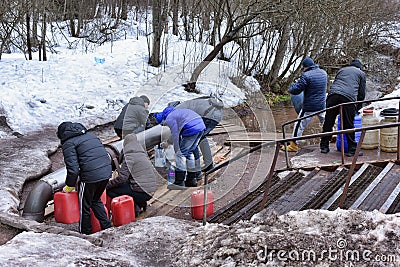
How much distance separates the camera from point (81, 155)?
548cm

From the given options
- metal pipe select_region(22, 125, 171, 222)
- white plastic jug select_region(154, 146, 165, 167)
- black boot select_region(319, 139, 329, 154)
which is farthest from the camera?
white plastic jug select_region(154, 146, 165, 167)

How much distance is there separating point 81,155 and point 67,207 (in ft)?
2.73

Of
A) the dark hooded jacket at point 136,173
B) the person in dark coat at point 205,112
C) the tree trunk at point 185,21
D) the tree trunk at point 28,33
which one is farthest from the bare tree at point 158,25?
the dark hooded jacket at point 136,173

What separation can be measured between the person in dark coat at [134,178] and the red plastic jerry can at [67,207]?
57cm

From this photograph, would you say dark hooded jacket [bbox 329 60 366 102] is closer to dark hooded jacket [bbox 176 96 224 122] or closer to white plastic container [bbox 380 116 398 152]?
white plastic container [bbox 380 116 398 152]

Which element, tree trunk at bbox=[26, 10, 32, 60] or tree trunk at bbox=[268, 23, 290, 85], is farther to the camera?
tree trunk at bbox=[268, 23, 290, 85]

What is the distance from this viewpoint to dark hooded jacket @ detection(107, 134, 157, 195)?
20.3 feet

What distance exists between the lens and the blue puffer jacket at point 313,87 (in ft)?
26.3

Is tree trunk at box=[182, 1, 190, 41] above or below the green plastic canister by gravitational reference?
above

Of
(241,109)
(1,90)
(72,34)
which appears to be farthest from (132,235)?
(72,34)

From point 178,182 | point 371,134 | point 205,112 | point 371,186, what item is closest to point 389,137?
point 371,134

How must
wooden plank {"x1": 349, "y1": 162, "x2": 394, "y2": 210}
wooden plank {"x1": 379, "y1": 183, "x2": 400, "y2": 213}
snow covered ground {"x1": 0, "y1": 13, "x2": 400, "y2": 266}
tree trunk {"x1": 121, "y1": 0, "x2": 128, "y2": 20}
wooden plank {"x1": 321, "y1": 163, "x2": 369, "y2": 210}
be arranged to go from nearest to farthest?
snow covered ground {"x1": 0, "y1": 13, "x2": 400, "y2": 266}, wooden plank {"x1": 379, "y1": 183, "x2": 400, "y2": 213}, wooden plank {"x1": 349, "y1": 162, "x2": 394, "y2": 210}, wooden plank {"x1": 321, "y1": 163, "x2": 369, "y2": 210}, tree trunk {"x1": 121, "y1": 0, "x2": 128, "y2": 20}

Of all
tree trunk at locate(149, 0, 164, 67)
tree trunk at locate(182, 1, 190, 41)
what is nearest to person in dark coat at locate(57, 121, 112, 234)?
tree trunk at locate(149, 0, 164, 67)

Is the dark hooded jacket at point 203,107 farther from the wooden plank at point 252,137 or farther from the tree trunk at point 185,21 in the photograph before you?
the tree trunk at point 185,21
